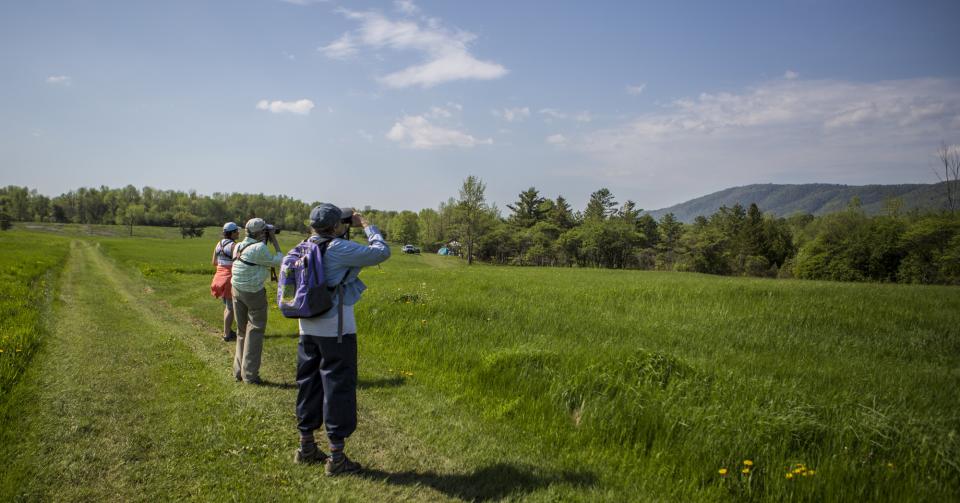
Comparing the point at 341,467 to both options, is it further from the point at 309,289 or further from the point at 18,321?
the point at 18,321

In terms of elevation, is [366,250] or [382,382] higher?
[366,250]

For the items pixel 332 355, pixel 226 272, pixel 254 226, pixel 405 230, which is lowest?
pixel 332 355

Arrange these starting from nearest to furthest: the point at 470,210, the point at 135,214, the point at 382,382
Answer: the point at 382,382 → the point at 470,210 → the point at 135,214

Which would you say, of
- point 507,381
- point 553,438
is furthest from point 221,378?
point 553,438

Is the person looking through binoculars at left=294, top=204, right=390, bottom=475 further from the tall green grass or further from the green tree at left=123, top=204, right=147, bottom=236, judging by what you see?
the green tree at left=123, top=204, right=147, bottom=236

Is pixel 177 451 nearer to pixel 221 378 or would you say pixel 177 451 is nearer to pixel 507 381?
pixel 221 378

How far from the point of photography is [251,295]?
301 inches

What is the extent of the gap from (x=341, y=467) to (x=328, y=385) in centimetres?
85

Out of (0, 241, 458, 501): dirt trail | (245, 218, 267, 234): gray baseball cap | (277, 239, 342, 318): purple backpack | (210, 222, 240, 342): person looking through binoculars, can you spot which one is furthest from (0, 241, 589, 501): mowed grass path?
(245, 218, 267, 234): gray baseball cap

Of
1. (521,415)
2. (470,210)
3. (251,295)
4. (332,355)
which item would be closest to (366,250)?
(332,355)

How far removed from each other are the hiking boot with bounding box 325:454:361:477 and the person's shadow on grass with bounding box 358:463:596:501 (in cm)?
10

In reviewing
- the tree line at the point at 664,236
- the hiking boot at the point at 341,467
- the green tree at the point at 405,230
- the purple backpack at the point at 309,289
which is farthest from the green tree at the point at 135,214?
the hiking boot at the point at 341,467

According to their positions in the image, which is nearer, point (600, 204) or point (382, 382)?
point (382, 382)

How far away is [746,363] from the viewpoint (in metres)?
8.02
